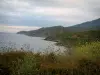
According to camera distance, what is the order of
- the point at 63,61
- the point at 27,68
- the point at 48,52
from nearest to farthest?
the point at 27,68 < the point at 63,61 < the point at 48,52

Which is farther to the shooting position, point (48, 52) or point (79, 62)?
point (48, 52)

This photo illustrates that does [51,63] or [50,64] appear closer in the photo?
[50,64]

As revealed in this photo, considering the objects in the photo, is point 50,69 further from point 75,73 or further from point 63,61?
point 63,61

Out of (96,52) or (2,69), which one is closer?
(2,69)

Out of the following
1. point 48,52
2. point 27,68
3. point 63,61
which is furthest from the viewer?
point 48,52

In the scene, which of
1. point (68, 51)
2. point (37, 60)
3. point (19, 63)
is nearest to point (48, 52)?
point (68, 51)

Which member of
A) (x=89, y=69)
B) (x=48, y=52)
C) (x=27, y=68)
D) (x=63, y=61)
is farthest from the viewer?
(x=48, y=52)

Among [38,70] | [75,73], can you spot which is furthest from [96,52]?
[38,70]

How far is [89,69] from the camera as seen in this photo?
34.8 ft

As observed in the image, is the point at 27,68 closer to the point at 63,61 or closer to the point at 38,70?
the point at 38,70

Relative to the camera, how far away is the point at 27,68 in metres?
9.87

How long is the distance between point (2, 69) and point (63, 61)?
9.01 feet

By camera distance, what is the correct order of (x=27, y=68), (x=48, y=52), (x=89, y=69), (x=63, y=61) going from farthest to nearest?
(x=48, y=52), (x=63, y=61), (x=89, y=69), (x=27, y=68)

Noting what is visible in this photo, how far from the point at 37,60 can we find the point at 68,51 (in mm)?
2803
